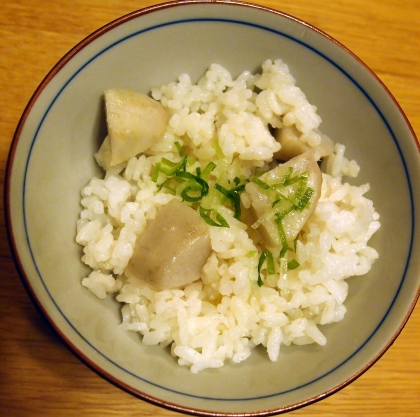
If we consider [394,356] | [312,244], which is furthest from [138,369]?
[394,356]

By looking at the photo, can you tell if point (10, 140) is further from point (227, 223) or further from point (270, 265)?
point (270, 265)

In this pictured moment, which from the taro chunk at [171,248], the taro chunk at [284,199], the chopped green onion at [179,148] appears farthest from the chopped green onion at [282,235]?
the chopped green onion at [179,148]

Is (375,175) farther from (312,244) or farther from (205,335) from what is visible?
(205,335)

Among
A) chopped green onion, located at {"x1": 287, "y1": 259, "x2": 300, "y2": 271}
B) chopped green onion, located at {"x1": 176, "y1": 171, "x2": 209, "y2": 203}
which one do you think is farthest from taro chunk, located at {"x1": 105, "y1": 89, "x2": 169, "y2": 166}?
chopped green onion, located at {"x1": 287, "y1": 259, "x2": 300, "y2": 271}

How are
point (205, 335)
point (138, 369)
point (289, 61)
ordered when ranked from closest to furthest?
1. point (138, 369)
2. point (205, 335)
3. point (289, 61)

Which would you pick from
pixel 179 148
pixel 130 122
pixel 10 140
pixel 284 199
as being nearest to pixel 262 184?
pixel 284 199

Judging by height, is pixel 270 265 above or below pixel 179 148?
below

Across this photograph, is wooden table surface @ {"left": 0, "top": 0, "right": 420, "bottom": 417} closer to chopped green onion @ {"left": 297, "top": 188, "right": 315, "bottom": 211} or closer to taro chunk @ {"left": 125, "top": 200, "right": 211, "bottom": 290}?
taro chunk @ {"left": 125, "top": 200, "right": 211, "bottom": 290}

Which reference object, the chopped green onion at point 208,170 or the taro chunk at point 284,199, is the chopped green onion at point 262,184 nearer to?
the taro chunk at point 284,199
